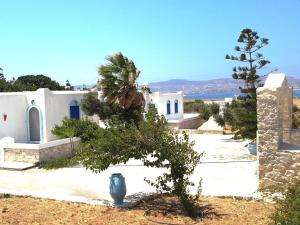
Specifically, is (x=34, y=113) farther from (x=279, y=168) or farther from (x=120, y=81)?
(x=279, y=168)

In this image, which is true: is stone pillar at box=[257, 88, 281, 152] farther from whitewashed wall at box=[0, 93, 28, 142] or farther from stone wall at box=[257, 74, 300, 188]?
whitewashed wall at box=[0, 93, 28, 142]

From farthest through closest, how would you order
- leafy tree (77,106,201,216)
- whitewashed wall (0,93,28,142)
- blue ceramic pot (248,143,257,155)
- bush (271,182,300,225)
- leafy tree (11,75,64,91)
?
leafy tree (11,75,64,91) < whitewashed wall (0,93,28,142) < blue ceramic pot (248,143,257,155) < leafy tree (77,106,201,216) < bush (271,182,300,225)

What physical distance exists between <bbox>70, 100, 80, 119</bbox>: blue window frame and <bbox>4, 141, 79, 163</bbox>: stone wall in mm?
5842

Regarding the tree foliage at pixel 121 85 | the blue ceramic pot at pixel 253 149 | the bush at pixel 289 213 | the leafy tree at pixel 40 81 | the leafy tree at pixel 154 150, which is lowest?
the blue ceramic pot at pixel 253 149

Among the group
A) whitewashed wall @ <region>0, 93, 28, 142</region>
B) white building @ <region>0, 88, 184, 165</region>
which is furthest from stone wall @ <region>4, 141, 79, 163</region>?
whitewashed wall @ <region>0, 93, 28, 142</region>

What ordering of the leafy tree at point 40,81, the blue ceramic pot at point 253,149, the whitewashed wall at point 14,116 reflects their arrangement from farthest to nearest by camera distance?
the leafy tree at point 40,81
the whitewashed wall at point 14,116
the blue ceramic pot at point 253,149

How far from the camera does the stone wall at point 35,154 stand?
15828 mm

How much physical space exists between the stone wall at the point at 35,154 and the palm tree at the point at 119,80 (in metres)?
4.80

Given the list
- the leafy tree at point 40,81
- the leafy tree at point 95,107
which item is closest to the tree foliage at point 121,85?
the leafy tree at point 95,107

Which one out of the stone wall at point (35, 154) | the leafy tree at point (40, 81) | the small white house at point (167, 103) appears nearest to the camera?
the stone wall at point (35, 154)

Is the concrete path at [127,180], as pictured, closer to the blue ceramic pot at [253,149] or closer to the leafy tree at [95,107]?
the blue ceramic pot at [253,149]

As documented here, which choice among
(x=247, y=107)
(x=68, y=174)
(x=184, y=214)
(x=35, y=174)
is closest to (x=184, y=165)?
(x=184, y=214)

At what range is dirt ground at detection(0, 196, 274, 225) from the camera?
8.13 meters

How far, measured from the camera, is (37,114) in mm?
21969
